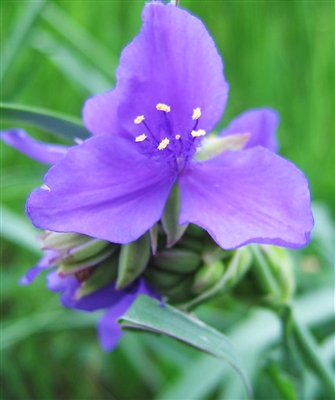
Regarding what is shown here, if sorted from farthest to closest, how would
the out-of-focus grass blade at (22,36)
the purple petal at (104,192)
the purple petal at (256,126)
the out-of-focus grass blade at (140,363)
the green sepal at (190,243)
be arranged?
the out-of-focus grass blade at (140,363)
the out-of-focus grass blade at (22,36)
the purple petal at (256,126)
the green sepal at (190,243)
the purple petal at (104,192)

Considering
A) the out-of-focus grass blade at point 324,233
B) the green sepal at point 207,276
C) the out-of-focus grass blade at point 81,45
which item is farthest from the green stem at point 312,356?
the out-of-focus grass blade at point 81,45

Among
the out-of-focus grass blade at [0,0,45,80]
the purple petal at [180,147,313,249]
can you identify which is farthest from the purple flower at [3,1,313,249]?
the out-of-focus grass blade at [0,0,45,80]

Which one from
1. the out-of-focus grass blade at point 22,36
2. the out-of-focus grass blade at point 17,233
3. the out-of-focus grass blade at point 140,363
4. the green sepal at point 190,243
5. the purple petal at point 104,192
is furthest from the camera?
the out-of-focus grass blade at point 140,363

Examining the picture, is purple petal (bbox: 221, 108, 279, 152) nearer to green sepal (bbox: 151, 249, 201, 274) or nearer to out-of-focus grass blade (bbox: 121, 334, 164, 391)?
green sepal (bbox: 151, 249, 201, 274)

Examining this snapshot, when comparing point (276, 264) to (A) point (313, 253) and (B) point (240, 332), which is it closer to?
(B) point (240, 332)

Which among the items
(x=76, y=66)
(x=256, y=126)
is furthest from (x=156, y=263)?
(x=76, y=66)

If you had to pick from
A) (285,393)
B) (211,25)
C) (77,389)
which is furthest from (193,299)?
(211,25)

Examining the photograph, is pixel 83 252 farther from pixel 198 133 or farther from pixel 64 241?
pixel 198 133

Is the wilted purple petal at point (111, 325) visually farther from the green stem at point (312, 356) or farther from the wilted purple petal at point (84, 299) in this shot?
the green stem at point (312, 356)
